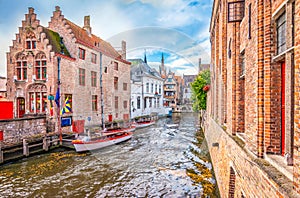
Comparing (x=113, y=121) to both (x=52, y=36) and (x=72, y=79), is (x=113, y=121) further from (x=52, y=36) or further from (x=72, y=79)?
(x=52, y=36)

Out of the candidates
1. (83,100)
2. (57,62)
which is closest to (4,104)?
(57,62)

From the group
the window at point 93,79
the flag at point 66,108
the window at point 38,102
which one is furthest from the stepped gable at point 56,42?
the flag at point 66,108

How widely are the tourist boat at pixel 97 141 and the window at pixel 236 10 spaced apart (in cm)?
1138

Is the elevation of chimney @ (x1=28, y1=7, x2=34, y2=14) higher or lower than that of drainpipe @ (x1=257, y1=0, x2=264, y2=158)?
higher

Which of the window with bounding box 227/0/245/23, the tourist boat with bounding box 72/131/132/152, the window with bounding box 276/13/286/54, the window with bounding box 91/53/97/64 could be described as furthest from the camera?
the window with bounding box 91/53/97/64

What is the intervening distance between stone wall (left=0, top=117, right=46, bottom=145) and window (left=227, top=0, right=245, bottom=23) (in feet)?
44.9

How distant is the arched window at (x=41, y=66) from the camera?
16084 mm

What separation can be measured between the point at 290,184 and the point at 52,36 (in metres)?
Answer: 19.3

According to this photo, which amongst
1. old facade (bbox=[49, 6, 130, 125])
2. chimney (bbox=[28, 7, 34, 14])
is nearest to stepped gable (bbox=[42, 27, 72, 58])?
old facade (bbox=[49, 6, 130, 125])

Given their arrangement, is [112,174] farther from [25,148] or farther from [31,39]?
[31,39]

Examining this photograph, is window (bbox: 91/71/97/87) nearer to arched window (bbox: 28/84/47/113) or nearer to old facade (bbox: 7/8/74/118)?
old facade (bbox: 7/8/74/118)

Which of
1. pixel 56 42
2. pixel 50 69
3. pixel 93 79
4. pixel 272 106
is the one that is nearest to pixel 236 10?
pixel 272 106

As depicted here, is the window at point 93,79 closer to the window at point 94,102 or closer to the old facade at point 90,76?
the old facade at point 90,76

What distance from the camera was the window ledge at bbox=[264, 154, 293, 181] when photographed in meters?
2.34
